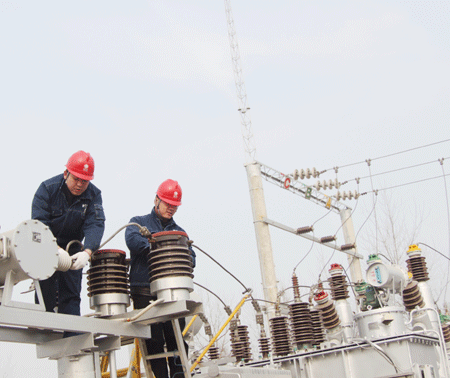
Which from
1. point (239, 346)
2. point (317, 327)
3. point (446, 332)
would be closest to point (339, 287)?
point (317, 327)

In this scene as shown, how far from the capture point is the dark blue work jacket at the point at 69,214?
476 centimetres

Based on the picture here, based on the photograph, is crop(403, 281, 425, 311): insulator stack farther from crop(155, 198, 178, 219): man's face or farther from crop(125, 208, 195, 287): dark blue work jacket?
crop(155, 198, 178, 219): man's face

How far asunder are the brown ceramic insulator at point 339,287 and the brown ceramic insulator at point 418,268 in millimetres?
1260

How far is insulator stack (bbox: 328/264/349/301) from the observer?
900 centimetres

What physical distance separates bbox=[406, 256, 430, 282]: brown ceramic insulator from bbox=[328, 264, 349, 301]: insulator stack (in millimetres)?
1256

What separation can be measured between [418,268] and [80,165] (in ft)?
21.5

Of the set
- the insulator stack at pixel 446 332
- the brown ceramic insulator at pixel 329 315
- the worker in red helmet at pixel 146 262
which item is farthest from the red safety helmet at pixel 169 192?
the insulator stack at pixel 446 332

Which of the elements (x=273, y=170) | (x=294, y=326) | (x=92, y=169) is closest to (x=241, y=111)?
(x=273, y=170)

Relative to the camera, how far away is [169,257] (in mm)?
4734

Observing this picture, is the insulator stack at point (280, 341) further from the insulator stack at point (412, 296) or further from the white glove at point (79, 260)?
the white glove at point (79, 260)

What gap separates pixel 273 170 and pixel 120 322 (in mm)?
12803

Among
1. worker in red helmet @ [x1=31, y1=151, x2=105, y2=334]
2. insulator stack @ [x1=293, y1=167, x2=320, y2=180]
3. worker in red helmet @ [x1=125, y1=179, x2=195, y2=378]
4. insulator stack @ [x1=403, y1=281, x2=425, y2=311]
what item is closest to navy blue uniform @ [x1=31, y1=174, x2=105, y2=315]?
worker in red helmet @ [x1=31, y1=151, x2=105, y2=334]

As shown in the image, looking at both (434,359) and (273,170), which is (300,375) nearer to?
(434,359)

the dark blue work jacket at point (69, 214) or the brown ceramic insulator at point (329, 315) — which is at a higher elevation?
the dark blue work jacket at point (69, 214)
